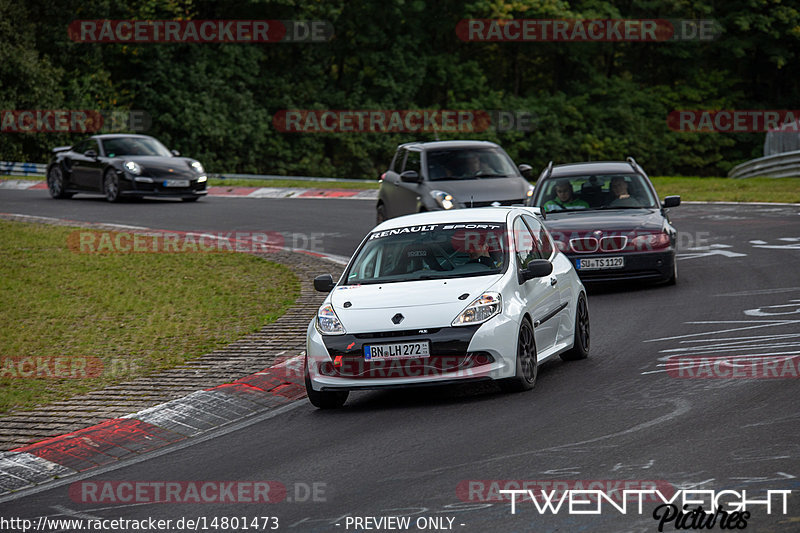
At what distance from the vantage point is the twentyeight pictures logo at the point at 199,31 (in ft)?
154

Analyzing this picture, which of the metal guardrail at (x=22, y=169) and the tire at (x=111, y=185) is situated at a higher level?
the tire at (x=111, y=185)

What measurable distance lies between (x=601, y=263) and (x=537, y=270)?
526cm

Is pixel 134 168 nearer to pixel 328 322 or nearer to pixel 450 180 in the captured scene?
pixel 450 180

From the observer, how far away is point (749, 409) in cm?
830

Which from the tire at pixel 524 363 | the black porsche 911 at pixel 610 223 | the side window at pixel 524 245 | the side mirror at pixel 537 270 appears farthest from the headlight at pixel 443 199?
the tire at pixel 524 363

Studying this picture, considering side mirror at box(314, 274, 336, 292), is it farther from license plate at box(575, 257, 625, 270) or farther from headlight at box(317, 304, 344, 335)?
license plate at box(575, 257, 625, 270)

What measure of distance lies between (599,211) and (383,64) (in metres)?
38.8

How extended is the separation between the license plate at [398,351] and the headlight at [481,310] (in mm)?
319

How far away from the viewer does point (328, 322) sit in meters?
9.53

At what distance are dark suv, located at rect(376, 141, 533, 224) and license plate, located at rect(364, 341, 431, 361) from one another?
31.1ft

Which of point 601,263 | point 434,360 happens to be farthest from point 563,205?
point 434,360

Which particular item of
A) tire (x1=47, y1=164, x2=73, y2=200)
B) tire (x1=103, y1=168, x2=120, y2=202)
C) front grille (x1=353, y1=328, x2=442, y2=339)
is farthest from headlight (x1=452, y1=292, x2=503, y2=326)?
tire (x1=47, y1=164, x2=73, y2=200)

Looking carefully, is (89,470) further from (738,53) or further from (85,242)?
(738,53)

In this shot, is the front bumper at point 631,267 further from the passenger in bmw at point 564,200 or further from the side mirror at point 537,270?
the side mirror at point 537,270
